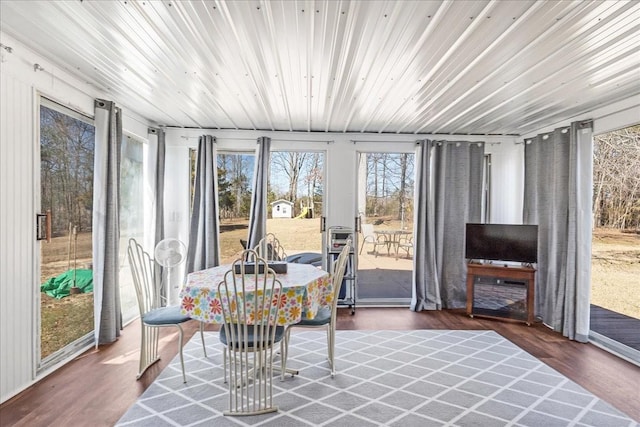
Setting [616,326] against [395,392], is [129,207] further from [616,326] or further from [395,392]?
[616,326]

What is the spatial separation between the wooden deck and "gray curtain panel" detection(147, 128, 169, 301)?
5074 millimetres

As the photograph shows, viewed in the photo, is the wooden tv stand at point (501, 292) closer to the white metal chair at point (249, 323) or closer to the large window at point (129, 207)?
the white metal chair at point (249, 323)

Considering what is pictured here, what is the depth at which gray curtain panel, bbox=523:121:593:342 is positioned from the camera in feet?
12.5

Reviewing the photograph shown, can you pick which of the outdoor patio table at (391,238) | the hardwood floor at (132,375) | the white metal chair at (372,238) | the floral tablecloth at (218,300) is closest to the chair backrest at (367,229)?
the white metal chair at (372,238)

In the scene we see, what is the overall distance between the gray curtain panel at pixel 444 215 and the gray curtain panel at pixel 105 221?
3.66 meters

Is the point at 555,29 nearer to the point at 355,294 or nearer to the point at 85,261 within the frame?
the point at 355,294

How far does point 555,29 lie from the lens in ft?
6.98

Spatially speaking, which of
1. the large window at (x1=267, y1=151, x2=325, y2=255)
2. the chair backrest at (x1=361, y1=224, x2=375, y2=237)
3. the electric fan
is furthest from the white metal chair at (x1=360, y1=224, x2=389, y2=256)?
the electric fan

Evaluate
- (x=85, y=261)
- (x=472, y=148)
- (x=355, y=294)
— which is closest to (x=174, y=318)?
(x=85, y=261)

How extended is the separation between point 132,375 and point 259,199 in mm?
2517

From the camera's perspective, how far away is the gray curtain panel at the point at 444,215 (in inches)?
194

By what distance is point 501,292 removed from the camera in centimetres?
452

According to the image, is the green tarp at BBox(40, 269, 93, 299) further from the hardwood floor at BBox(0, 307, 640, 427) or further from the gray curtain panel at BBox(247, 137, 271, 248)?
the gray curtain panel at BBox(247, 137, 271, 248)

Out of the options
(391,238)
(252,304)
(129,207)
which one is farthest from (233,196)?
(252,304)
